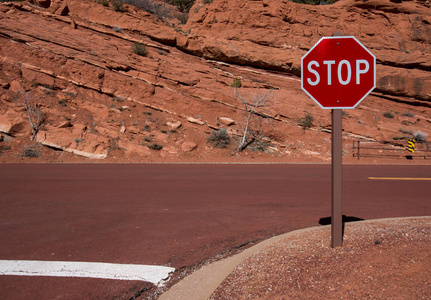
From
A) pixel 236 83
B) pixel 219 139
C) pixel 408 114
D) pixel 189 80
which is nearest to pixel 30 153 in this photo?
pixel 219 139

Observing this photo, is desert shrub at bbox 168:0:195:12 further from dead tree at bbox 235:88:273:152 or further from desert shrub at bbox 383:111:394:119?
desert shrub at bbox 383:111:394:119

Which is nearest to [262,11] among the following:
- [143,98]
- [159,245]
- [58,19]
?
[143,98]

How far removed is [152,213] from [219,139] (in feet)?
49.0

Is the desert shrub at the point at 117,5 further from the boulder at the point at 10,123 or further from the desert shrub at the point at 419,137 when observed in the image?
the desert shrub at the point at 419,137

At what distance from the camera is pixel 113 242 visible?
17.8 feet

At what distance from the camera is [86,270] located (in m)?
4.37

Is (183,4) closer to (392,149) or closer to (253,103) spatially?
(253,103)

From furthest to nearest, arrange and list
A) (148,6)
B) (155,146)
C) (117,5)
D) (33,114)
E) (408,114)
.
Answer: (148,6) < (117,5) < (408,114) < (33,114) < (155,146)

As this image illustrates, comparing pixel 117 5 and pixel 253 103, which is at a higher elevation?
pixel 117 5

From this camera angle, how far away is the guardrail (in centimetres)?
2250

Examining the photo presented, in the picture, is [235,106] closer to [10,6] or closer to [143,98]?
[143,98]

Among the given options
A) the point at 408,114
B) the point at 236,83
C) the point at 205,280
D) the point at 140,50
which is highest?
the point at 140,50

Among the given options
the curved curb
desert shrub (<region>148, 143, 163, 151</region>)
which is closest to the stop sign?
the curved curb

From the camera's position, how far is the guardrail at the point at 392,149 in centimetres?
2250
